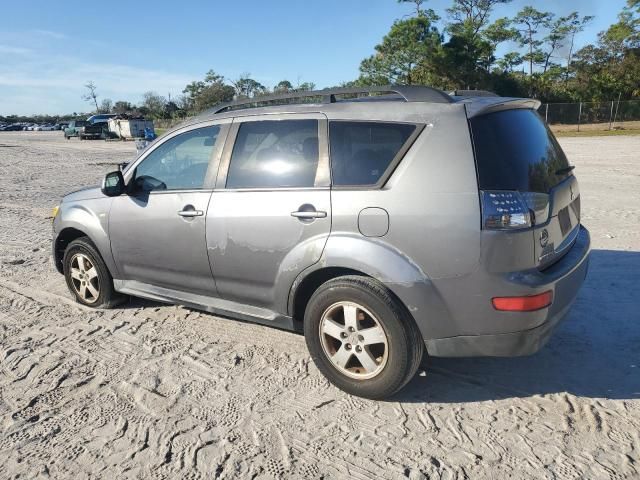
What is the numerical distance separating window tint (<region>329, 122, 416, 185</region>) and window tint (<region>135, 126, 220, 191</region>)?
112 centimetres

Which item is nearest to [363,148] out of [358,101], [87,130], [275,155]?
[358,101]

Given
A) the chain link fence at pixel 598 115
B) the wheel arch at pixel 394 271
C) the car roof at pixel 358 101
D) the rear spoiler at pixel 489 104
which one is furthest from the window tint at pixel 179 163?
the chain link fence at pixel 598 115

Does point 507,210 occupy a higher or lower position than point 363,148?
lower

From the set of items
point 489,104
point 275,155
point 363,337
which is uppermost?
point 489,104

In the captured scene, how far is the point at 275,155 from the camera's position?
363 centimetres

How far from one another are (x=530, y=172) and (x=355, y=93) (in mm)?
1308

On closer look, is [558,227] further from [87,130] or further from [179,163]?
[87,130]

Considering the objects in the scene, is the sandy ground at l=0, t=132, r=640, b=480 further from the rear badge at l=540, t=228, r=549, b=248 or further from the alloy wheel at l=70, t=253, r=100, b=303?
the rear badge at l=540, t=228, r=549, b=248

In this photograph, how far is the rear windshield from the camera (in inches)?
113

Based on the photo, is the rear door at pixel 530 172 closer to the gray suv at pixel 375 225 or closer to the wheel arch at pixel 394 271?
the gray suv at pixel 375 225

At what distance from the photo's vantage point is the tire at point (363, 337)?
3.04m

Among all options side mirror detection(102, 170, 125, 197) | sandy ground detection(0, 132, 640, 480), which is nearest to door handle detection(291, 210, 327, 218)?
sandy ground detection(0, 132, 640, 480)

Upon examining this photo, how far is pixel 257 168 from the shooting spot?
12.1 ft

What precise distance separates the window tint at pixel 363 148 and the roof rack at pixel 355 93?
0.75ft
